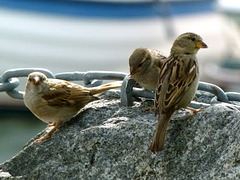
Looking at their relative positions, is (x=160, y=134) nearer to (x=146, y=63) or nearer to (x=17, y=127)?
(x=146, y=63)

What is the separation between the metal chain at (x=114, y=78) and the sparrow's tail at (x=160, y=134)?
26 centimetres

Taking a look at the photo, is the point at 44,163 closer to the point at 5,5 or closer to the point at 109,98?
the point at 109,98

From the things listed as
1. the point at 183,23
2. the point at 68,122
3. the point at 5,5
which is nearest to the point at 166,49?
the point at 183,23

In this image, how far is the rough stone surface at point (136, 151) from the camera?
2808 millimetres

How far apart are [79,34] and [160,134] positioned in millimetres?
14449

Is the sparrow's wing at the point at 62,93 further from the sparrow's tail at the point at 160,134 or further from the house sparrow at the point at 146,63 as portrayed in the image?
the sparrow's tail at the point at 160,134

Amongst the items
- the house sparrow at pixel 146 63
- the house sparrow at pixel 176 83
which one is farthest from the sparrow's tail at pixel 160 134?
the house sparrow at pixel 146 63

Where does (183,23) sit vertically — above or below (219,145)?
below

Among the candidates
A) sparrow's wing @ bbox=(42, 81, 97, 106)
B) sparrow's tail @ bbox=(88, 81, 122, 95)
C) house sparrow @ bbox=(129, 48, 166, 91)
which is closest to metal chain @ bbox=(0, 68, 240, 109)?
sparrow's tail @ bbox=(88, 81, 122, 95)

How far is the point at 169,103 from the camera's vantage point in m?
3.42

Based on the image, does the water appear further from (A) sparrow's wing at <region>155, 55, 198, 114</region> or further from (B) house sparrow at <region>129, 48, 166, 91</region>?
(A) sparrow's wing at <region>155, 55, 198, 114</region>

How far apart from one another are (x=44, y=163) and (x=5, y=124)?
14350 millimetres

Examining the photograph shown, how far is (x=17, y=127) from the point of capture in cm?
1719

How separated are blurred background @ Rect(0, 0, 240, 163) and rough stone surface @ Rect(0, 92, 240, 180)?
13187 mm
